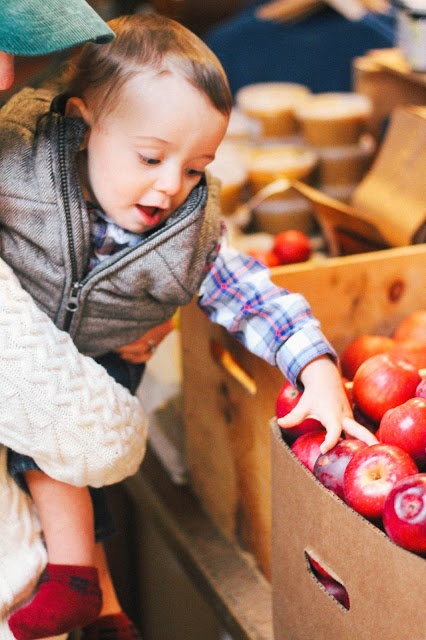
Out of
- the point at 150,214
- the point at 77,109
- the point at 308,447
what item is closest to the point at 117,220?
the point at 150,214

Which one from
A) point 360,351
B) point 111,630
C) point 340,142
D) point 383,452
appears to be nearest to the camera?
point 383,452

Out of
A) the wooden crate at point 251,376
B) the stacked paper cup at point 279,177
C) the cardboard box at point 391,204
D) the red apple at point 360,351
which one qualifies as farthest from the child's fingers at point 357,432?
the stacked paper cup at point 279,177

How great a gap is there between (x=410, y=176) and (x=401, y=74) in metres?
0.33

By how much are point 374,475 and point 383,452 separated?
28 millimetres

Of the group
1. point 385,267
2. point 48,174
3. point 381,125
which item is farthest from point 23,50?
point 381,125

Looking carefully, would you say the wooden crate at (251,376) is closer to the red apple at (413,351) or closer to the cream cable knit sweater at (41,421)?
the red apple at (413,351)

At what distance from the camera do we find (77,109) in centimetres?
112

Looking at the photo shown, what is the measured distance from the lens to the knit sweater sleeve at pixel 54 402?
95 cm

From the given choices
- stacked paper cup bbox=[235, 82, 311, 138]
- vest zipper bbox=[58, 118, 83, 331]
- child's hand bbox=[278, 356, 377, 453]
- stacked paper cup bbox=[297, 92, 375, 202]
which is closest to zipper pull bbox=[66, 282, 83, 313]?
vest zipper bbox=[58, 118, 83, 331]

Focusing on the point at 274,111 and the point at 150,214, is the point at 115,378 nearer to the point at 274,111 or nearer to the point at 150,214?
the point at 150,214

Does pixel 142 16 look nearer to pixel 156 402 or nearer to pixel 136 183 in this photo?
pixel 136 183

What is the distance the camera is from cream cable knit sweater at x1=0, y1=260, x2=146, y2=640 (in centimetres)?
95

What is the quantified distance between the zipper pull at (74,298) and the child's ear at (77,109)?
0.71ft

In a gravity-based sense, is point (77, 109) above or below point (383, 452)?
→ above
